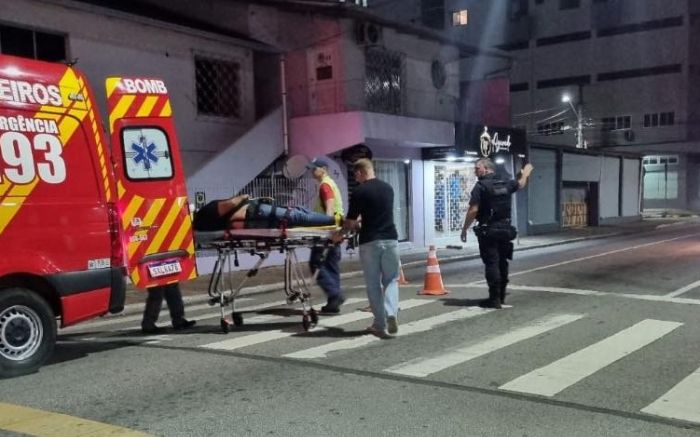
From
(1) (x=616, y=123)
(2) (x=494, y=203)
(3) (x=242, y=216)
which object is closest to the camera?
(3) (x=242, y=216)

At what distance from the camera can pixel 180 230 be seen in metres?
7.11

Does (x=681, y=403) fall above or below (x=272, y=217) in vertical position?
below

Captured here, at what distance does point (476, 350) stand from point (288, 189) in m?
10.7

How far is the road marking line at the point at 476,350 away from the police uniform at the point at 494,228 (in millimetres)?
920

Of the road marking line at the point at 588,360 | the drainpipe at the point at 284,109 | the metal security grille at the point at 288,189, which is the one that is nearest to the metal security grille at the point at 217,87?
the drainpipe at the point at 284,109

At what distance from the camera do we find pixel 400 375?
5457 millimetres

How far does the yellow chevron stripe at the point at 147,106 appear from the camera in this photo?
695 cm

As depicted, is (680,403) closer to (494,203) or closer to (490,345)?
(490,345)

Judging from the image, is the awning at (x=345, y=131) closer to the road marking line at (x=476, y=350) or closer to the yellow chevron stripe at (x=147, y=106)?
the road marking line at (x=476, y=350)

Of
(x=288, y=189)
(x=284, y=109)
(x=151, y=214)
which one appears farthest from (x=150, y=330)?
(x=284, y=109)

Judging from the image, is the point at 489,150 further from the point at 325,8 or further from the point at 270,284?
the point at 270,284

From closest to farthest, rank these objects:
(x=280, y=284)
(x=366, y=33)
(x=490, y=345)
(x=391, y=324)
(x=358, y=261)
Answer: (x=490, y=345) < (x=391, y=324) < (x=280, y=284) < (x=358, y=261) < (x=366, y=33)

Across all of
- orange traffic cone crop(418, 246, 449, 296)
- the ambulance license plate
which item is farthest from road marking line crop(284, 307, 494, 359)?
the ambulance license plate

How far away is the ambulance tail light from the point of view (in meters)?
6.14
